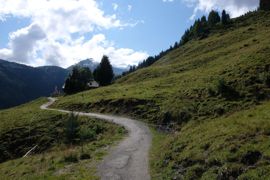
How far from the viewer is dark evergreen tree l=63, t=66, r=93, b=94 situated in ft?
388

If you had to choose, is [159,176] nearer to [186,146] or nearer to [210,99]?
[186,146]

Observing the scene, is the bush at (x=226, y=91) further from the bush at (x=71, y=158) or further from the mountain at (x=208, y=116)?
the bush at (x=71, y=158)

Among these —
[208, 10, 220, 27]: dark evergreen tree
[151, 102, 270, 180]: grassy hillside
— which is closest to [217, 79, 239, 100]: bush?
[151, 102, 270, 180]: grassy hillside

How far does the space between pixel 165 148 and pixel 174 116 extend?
17285 mm

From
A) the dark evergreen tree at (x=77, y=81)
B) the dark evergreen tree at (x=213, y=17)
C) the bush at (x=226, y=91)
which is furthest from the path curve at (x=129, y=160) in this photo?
the dark evergreen tree at (x=213, y=17)

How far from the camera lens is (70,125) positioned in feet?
137

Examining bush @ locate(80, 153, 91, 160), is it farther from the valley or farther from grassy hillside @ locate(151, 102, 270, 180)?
grassy hillside @ locate(151, 102, 270, 180)

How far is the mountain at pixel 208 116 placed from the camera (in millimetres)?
18438

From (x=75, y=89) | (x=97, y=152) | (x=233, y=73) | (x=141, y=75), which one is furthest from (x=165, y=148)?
(x=75, y=89)

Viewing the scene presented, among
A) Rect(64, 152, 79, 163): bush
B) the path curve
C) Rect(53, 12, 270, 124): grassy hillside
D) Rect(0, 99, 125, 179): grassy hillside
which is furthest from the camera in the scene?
Rect(53, 12, 270, 124): grassy hillside

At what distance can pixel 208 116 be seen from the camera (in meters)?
39.2

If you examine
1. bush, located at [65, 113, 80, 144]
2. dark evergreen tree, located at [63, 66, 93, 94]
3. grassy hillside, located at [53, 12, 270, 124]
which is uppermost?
dark evergreen tree, located at [63, 66, 93, 94]

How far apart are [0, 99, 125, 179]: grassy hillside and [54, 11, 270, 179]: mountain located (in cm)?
473

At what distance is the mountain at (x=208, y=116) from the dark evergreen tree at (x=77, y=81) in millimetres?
30260
